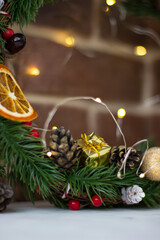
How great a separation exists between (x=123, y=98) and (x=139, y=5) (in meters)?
0.26

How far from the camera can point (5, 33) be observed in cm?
58

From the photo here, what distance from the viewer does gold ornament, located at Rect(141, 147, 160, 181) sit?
602 millimetres

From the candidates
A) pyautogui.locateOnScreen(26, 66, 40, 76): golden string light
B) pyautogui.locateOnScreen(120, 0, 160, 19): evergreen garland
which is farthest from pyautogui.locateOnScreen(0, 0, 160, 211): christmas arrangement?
pyautogui.locateOnScreen(120, 0, 160, 19): evergreen garland

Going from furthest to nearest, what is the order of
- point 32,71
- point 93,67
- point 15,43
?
point 93,67
point 32,71
point 15,43

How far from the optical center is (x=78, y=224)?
474 mm

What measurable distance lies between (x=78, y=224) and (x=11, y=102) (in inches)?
9.1

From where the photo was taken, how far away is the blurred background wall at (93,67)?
77 centimetres

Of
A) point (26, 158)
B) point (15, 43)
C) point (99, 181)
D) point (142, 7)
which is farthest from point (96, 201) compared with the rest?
point (142, 7)

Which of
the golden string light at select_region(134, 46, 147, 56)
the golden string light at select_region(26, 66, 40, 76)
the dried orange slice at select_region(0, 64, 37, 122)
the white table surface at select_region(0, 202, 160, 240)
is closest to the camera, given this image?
the white table surface at select_region(0, 202, 160, 240)

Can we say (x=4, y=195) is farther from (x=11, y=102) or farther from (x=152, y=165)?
(x=152, y=165)

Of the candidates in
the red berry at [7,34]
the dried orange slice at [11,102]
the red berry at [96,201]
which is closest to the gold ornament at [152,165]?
the red berry at [96,201]

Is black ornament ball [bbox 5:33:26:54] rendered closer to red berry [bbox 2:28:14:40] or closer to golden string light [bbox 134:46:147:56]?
red berry [bbox 2:28:14:40]

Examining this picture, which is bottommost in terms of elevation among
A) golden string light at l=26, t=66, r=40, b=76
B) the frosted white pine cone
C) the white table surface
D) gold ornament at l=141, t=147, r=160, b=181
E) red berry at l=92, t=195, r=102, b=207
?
the white table surface

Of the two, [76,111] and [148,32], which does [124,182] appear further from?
[148,32]
